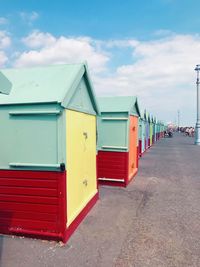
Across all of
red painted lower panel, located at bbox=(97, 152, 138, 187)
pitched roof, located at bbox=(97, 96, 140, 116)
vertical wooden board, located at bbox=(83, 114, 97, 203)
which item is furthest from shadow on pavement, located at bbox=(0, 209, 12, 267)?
pitched roof, located at bbox=(97, 96, 140, 116)

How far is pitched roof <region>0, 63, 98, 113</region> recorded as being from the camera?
4.66 m

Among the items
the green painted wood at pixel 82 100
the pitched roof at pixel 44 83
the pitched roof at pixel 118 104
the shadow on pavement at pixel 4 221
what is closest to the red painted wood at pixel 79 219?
the shadow on pavement at pixel 4 221

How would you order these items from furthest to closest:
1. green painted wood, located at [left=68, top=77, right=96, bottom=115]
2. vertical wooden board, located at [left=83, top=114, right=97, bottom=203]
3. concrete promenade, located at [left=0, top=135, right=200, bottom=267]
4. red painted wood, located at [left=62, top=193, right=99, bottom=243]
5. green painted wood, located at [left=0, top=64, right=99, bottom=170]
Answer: vertical wooden board, located at [left=83, top=114, right=97, bottom=203] → green painted wood, located at [left=68, top=77, right=96, bottom=115] → red painted wood, located at [left=62, top=193, right=99, bottom=243] → green painted wood, located at [left=0, top=64, right=99, bottom=170] → concrete promenade, located at [left=0, top=135, right=200, bottom=267]

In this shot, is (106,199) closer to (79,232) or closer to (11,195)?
(79,232)

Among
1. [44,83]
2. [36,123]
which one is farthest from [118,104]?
[36,123]

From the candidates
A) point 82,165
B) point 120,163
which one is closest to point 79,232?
point 82,165

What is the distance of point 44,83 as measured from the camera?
16.6 feet

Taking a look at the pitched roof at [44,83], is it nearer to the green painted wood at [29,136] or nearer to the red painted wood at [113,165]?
the green painted wood at [29,136]

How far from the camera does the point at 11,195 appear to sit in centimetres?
494

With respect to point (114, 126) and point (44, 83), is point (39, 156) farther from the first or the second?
point (114, 126)

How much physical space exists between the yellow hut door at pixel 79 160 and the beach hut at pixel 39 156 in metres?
0.02

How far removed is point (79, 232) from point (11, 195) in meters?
1.45

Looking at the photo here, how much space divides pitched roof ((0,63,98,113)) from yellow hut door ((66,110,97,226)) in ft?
1.45

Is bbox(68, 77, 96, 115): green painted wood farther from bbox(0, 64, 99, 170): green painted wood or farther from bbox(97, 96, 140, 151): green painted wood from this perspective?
bbox(97, 96, 140, 151): green painted wood
